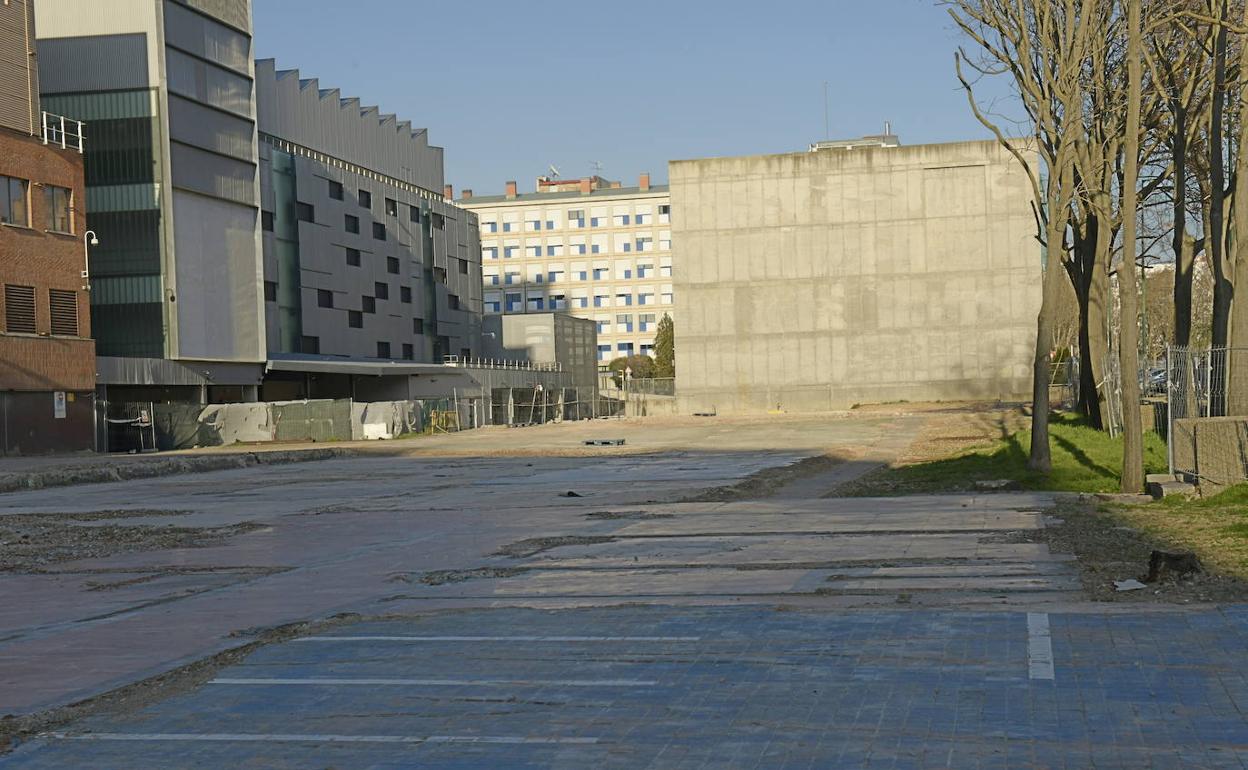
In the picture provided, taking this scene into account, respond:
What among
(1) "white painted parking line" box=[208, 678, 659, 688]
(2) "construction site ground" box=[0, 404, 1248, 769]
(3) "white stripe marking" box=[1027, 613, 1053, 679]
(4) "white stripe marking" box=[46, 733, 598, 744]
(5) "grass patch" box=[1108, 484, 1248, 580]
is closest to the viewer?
(2) "construction site ground" box=[0, 404, 1248, 769]

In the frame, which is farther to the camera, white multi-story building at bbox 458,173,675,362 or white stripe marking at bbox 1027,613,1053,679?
white multi-story building at bbox 458,173,675,362

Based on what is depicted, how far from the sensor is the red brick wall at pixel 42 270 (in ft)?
165

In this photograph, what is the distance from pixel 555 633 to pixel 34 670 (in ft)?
12.1

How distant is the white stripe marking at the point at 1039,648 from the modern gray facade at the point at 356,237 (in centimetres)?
6987

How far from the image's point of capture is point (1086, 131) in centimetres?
3475

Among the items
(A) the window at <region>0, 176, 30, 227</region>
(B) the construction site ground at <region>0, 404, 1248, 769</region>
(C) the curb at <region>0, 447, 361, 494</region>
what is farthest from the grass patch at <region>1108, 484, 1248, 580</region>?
Answer: (A) the window at <region>0, 176, 30, 227</region>

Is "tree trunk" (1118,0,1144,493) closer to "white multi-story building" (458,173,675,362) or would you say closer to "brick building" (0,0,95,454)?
"brick building" (0,0,95,454)

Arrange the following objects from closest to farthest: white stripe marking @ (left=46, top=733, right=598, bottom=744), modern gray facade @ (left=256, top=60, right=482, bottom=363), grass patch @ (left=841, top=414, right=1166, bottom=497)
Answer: white stripe marking @ (left=46, top=733, right=598, bottom=744), grass patch @ (left=841, top=414, right=1166, bottom=497), modern gray facade @ (left=256, top=60, right=482, bottom=363)

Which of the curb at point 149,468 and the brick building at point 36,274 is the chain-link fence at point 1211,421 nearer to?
the curb at point 149,468

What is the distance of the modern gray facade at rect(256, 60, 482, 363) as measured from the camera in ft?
257

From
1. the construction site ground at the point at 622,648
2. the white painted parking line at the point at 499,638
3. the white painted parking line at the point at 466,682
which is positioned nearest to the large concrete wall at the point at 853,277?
the construction site ground at the point at 622,648

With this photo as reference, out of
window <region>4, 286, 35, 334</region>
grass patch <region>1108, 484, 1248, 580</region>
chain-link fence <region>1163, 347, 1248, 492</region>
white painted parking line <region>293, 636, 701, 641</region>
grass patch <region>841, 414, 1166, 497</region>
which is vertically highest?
window <region>4, 286, 35, 334</region>

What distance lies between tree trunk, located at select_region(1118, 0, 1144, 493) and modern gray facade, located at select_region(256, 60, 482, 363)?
202ft

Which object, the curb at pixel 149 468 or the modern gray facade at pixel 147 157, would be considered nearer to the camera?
the curb at pixel 149 468
